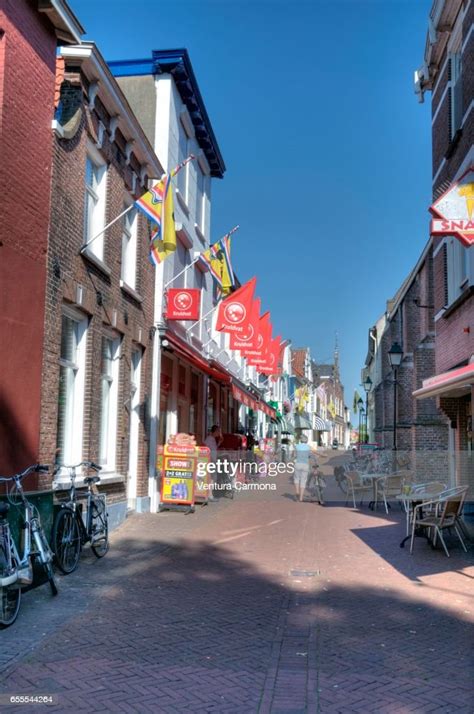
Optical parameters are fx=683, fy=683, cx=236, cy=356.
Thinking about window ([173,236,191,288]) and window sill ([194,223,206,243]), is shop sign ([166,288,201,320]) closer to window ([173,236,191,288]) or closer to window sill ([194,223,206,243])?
window ([173,236,191,288])

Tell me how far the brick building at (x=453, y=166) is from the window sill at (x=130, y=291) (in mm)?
5409

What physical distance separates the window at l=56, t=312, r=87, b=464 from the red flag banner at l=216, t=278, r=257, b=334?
300 inches

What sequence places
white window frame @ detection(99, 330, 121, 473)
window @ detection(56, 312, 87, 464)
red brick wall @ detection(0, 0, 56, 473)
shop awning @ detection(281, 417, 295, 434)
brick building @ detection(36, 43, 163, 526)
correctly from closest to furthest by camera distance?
red brick wall @ detection(0, 0, 56, 473) → brick building @ detection(36, 43, 163, 526) → window @ detection(56, 312, 87, 464) → white window frame @ detection(99, 330, 121, 473) → shop awning @ detection(281, 417, 295, 434)

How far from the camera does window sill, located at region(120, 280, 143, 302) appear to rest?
39.7 feet

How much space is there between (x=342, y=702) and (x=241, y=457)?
18.2 meters

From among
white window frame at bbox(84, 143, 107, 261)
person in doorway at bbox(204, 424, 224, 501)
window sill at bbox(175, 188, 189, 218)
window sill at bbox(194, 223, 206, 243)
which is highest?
window sill at bbox(175, 188, 189, 218)

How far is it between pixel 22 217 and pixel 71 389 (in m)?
3.09

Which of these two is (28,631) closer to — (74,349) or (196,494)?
(74,349)

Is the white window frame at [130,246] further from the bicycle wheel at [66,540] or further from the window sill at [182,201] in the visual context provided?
the bicycle wheel at [66,540]

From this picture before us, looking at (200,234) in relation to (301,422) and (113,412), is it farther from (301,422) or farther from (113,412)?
(301,422)

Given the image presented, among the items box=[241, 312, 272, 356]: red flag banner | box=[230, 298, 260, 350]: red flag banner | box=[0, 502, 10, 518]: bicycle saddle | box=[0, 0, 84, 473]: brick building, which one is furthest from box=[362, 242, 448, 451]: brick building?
box=[0, 502, 10, 518]: bicycle saddle

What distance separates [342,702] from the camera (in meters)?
4.29

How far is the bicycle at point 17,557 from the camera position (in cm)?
575

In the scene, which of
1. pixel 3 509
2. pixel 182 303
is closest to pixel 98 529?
pixel 3 509
